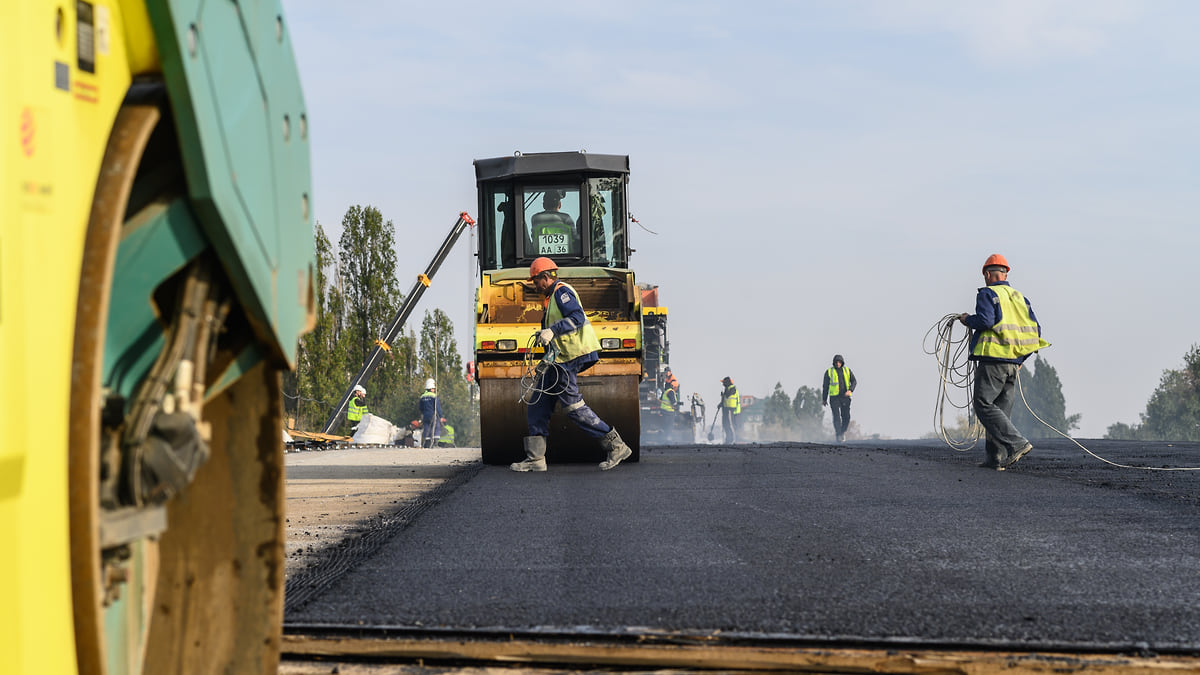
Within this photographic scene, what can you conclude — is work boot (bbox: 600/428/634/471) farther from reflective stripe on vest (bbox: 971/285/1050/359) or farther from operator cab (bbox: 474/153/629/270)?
reflective stripe on vest (bbox: 971/285/1050/359)

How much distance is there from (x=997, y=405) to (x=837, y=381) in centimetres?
1343

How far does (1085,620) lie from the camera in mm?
3488

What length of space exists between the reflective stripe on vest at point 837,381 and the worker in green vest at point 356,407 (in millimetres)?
9992

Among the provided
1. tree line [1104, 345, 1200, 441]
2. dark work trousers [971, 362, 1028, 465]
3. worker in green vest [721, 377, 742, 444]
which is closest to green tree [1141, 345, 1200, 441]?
tree line [1104, 345, 1200, 441]

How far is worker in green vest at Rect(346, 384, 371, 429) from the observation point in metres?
25.9

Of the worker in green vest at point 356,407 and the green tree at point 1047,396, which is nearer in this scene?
the worker in green vest at point 356,407

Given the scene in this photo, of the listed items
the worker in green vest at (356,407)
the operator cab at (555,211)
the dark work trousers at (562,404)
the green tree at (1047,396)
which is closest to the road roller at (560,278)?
the operator cab at (555,211)

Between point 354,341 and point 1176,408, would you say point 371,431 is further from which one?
point 1176,408

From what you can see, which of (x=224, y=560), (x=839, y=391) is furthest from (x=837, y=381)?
(x=224, y=560)

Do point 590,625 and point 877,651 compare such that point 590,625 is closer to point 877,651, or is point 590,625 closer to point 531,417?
point 877,651

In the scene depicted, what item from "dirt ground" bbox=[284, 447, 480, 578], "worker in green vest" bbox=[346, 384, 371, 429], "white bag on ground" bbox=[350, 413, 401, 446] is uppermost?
"worker in green vest" bbox=[346, 384, 371, 429]

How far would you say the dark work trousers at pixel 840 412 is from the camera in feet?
77.2

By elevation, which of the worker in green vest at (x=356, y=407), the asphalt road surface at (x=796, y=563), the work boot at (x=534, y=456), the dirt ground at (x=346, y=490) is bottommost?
the asphalt road surface at (x=796, y=563)

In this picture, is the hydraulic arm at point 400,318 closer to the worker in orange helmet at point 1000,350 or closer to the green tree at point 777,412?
the worker in orange helmet at point 1000,350
